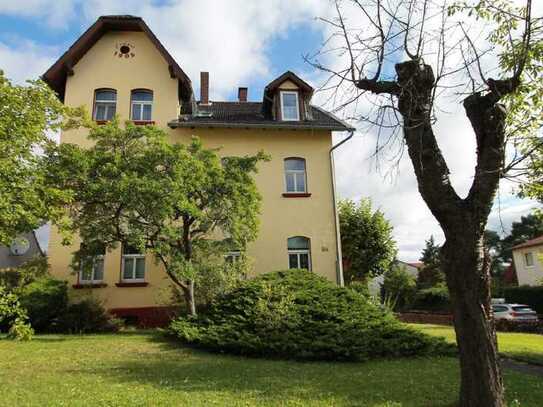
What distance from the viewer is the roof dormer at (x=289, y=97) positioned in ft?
62.0

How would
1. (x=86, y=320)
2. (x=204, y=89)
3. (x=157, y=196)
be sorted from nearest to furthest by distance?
(x=157, y=196) → (x=86, y=320) → (x=204, y=89)

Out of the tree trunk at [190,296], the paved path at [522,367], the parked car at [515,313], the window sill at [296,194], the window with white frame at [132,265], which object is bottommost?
the paved path at [522,367]

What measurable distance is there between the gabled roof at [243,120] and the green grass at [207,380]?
9830 millimetres

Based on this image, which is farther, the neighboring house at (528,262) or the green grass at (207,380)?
the neighboring house at (528,262)

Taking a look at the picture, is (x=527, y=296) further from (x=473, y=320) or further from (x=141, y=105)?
(x=473, y=320)

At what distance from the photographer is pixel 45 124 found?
23.0 ft

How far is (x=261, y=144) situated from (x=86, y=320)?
959 cm

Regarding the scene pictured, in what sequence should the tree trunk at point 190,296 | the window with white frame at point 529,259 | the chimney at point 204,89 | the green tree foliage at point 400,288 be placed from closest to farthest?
the tree trunk at point 190,296 < the chimney at point 204,89 < the green tree foliage at point 400,288 < the window with white frame at point 529,259

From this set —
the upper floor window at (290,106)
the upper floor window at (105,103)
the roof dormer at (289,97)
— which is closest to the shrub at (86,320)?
the upper floor window at (105,103)

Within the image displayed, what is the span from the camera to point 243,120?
18484 mm

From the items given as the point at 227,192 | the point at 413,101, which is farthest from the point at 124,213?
the point at 413,101

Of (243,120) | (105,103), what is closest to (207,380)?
(243,120)

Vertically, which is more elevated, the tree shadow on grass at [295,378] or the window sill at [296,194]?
the window sill at [296,194]

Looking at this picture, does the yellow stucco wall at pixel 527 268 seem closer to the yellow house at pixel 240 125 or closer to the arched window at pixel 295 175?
the yellow house at pixel 240 125
